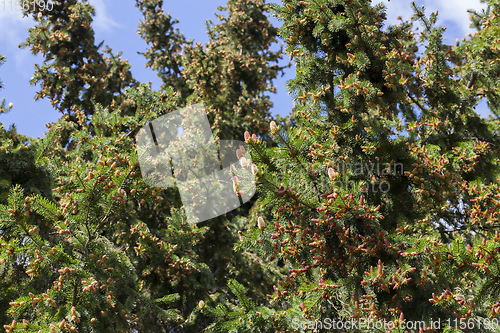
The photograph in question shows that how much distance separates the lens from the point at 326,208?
3.25 m

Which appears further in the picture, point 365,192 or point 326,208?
point 365,192

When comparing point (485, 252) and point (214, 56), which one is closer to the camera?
point (485, 252)

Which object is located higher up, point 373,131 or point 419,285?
point 373,131

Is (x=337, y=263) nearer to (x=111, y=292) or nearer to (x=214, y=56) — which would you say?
(x=111, y=292)

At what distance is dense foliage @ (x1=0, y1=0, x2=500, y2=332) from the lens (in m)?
3.31

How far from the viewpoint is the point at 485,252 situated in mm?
2877

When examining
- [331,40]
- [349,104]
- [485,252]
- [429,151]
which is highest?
[331,40]

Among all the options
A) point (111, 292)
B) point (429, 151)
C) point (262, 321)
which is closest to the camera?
point (262, 321)

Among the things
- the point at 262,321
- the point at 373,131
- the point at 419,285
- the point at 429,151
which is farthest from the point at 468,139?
the point at 262,321

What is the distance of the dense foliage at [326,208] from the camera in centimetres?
331

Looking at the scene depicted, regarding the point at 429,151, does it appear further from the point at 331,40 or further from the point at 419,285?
the point at 419,285

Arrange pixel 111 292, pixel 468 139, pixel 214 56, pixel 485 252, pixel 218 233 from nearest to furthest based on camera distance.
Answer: pixel 485 252 < pixel 111 292 < pixel 468 139 < pixel 218 233 < pixel 214 56

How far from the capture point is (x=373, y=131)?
4.09 m

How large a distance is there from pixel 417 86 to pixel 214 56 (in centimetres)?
632
